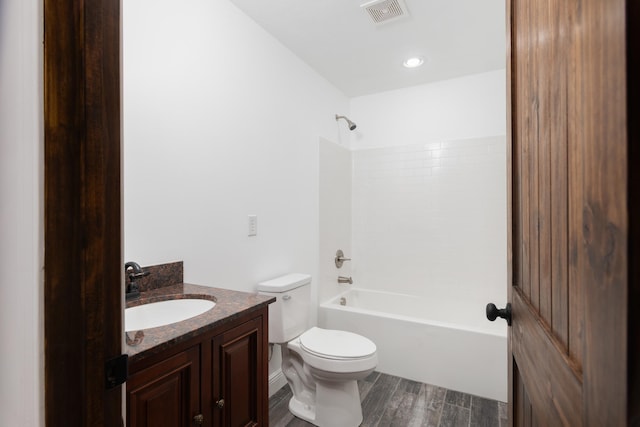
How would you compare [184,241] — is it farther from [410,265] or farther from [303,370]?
[410,265]

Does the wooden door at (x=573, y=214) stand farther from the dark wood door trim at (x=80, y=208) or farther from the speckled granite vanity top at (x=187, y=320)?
the speckled granite vanity top at (x=187, y=320)

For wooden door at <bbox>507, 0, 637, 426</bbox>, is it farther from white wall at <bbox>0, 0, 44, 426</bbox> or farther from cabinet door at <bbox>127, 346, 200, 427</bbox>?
cabinet door at <bbox>127, 346, 200, 427</bbox>

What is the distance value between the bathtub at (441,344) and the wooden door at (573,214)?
149cm

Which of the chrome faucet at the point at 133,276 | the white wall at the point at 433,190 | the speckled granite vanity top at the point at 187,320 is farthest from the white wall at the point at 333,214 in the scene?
the chrome faucet at the point at 133,276

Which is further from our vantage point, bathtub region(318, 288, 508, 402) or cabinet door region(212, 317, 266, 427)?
bathtub region(318, 288, 508, 402)

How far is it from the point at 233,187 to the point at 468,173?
208 cm

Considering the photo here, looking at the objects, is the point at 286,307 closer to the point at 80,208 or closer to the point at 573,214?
the point at 80,208

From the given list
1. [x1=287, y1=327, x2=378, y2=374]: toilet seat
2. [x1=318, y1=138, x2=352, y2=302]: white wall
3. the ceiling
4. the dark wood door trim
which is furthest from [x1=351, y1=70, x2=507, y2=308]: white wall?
the dark wood door trim

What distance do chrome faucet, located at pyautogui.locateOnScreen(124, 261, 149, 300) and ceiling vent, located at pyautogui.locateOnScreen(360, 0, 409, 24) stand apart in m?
1.83

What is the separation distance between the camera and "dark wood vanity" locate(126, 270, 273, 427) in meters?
0.86

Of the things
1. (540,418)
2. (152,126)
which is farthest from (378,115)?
(540,418)

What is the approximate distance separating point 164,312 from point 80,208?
0.89 meters

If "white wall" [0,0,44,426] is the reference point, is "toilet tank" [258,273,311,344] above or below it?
below

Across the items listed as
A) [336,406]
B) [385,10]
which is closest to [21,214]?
[336,406]
